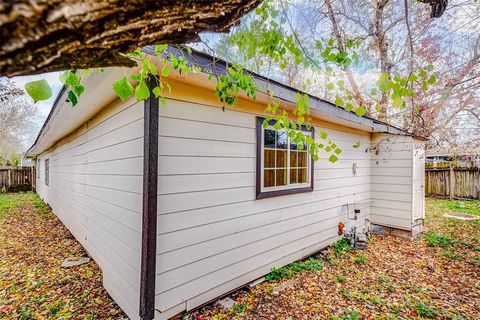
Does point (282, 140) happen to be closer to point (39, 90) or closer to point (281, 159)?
point (281, 159)

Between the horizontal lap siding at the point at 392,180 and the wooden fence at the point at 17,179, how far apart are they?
19.1 m

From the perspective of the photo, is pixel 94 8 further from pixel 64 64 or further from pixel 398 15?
pixel 398 15

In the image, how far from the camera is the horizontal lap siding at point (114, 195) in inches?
105

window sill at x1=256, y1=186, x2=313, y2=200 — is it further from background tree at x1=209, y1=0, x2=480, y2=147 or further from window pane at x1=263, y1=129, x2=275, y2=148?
background tree at x1=209, y1=0, x2=480, y2=147

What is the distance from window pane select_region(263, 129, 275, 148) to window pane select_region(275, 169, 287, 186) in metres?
0.45

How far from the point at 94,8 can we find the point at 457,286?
5.18 metres

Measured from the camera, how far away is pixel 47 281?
12.1 ft

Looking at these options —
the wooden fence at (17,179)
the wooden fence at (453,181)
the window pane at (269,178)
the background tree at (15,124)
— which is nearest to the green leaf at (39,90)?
the window pane at (269,178)

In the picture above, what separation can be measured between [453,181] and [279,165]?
426 inches

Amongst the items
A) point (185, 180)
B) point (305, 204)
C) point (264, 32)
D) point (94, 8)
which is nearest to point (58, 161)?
point (185, 180)

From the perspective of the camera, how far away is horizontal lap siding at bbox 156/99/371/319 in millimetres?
2641

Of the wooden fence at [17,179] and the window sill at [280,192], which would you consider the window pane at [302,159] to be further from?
the wooden fence at [17,179]

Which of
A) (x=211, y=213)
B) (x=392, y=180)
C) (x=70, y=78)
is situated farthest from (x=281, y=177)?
(x=392, y=180)

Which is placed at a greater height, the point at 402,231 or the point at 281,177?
the point at 281,177
